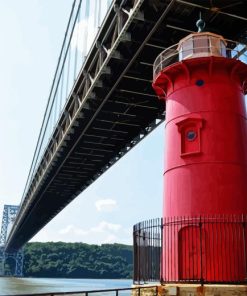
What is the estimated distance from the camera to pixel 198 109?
1081cm

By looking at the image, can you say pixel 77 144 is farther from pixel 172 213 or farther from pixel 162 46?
pixel 172 213

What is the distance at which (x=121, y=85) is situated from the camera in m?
20.9

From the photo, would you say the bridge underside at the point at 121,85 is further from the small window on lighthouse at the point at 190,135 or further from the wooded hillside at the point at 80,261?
the wooded hillside at the point at 80,261

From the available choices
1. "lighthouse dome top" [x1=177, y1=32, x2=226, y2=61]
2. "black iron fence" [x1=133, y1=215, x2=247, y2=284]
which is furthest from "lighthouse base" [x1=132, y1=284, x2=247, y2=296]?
"lighthouse dome top" [x1=177, y1=32, x2=226, y2=61]

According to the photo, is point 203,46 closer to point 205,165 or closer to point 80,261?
point 205,165

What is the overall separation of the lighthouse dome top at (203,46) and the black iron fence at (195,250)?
3.63 meters

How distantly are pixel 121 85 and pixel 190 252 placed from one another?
1184cm

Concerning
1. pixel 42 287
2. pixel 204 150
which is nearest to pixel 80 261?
pixel 42 287

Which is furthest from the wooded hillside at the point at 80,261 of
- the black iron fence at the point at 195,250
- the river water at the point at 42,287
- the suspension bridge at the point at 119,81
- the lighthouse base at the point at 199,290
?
the lighthouse base at the point at 199,290

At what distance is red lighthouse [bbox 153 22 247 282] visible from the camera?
9781 mm

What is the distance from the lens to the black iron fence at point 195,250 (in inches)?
382

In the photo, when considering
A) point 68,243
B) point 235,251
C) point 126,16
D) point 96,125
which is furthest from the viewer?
point 68,243

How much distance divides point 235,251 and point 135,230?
2.20 metres

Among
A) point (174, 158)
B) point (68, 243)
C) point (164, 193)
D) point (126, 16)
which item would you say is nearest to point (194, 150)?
point (174, 158)
